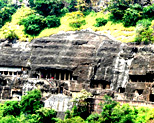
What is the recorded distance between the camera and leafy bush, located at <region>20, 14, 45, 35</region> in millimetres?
61750

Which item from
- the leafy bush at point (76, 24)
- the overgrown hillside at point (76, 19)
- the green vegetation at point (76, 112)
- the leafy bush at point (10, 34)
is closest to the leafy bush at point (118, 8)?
the overgrown hillside at point (76, 19)

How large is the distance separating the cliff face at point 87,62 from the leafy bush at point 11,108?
24.2ft

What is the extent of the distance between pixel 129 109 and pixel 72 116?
7373mm

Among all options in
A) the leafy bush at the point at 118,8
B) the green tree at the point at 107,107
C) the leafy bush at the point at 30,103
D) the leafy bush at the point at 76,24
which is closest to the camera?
the green tree at the point at 107,107

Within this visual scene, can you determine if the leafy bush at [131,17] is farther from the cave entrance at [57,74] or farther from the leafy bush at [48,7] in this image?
the leafy bush at [48,7]

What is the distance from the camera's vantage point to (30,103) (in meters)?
44.8

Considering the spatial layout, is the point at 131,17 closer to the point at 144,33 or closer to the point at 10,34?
the point at 144,33

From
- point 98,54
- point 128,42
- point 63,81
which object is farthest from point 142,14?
point 63,81

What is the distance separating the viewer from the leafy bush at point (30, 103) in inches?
1761

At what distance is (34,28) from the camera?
61.7 metres

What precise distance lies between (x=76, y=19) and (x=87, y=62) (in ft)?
45.9

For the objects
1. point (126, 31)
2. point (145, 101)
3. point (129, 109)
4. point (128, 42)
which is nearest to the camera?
point (129, 109)

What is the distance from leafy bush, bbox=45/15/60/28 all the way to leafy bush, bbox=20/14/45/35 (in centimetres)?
93

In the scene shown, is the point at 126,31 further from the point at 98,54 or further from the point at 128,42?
the point at 98,54
